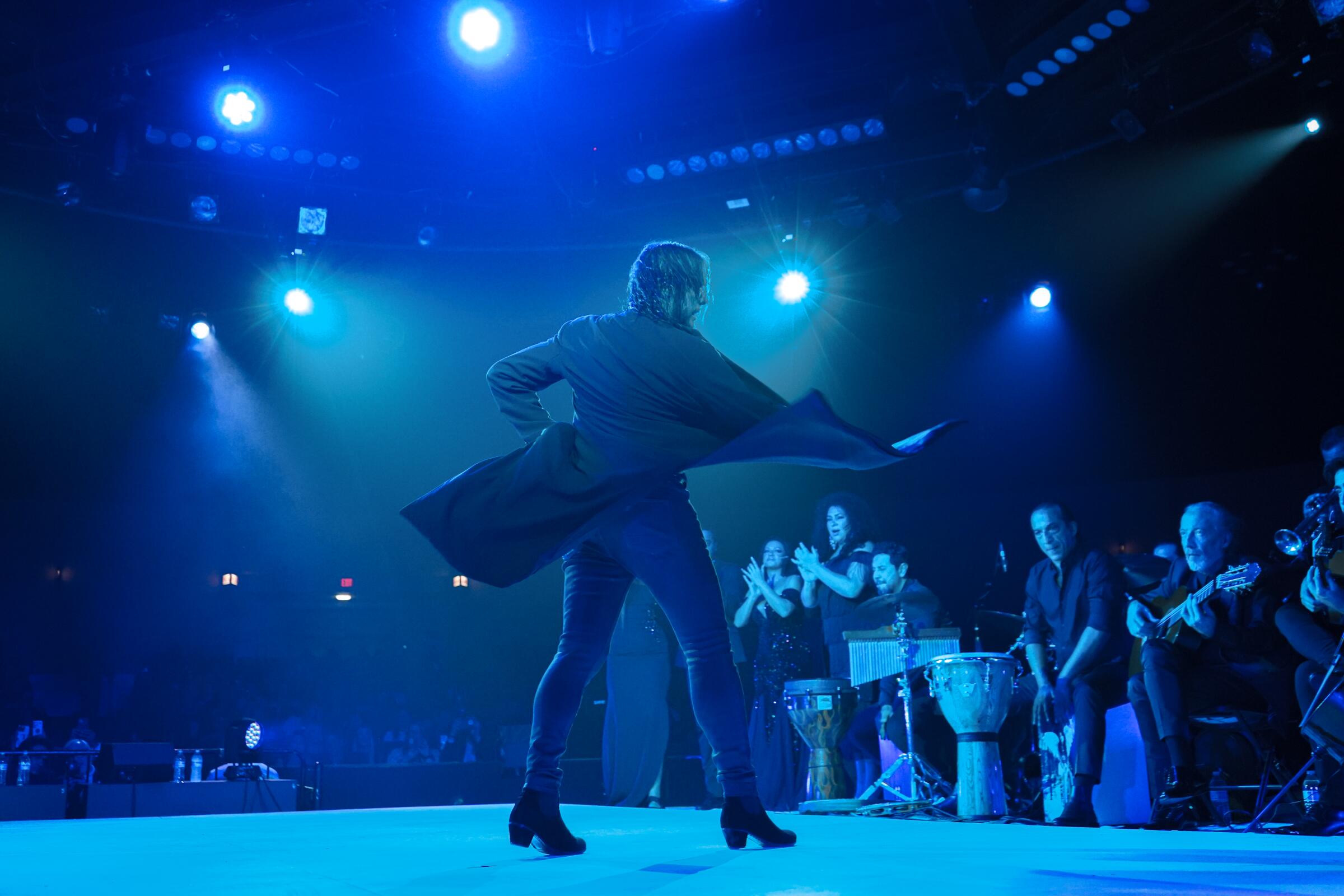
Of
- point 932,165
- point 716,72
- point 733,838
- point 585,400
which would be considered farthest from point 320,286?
point 733,838

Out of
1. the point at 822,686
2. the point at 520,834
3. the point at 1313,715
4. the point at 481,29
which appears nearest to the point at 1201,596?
the point at 1313,715

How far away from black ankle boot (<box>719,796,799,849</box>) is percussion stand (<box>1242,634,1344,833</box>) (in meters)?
2.20

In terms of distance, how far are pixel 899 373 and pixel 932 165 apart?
4083 millimetres

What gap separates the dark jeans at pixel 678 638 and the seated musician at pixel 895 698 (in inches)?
140

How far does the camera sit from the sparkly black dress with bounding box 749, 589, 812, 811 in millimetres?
7371

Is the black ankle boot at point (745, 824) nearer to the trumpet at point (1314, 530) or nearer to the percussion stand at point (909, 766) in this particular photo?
the trumpet at point (1314, 530)

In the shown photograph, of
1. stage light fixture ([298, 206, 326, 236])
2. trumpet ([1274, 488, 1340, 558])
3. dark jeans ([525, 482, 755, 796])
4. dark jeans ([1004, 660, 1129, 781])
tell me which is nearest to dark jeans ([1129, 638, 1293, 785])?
dark jeans ([1004, 660, 1129, 781])

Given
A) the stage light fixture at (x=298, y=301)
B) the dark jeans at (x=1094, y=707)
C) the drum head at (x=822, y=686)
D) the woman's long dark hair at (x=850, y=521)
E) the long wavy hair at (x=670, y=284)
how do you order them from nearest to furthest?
the long wavy hair at (x=670, y=284)
the dark jeans at (x=1094, y=707)
the drum head at (x=822, y=686)
the woman's long dark hair at (x=850, y=521)
the stage light fixture at (x=298, y=301)

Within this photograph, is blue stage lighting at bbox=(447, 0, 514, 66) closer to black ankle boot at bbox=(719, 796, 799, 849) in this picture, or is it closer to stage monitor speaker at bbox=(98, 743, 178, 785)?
black ankle boot at bbox=(719, 796, 799, 849)

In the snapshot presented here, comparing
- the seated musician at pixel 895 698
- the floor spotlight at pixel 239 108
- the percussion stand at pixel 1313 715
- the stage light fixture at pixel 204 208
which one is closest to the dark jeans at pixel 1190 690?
the percussion stand at pixel 1313 715

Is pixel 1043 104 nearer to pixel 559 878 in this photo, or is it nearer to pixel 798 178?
pixel 798 178

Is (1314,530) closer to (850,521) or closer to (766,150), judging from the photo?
(850,521)

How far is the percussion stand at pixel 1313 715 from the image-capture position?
4.04 meters

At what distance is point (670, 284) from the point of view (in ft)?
10.3
